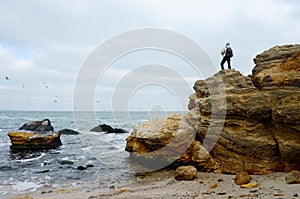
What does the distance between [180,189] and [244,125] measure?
14.4 ft

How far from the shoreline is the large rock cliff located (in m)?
0.86

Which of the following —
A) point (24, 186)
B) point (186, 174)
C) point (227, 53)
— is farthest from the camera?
point (227, 53)

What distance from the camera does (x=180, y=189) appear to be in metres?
10.6

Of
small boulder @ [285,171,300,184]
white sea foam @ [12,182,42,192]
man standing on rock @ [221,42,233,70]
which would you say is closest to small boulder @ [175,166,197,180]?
small boulder @ [285,171,300,184]

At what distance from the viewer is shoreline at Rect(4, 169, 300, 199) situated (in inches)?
357

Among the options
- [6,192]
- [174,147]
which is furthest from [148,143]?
[6,192]

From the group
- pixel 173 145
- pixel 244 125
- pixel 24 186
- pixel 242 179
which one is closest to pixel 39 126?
pixel 24 186

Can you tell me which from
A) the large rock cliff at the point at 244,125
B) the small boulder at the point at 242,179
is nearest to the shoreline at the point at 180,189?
the small boulder at the point at 242,179

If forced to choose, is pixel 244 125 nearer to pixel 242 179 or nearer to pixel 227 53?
pixel 242 179

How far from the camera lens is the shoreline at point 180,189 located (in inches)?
357

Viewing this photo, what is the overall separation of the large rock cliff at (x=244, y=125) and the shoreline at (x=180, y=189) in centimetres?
86

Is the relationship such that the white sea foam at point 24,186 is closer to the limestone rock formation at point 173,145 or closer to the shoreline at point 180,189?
the shoreline at point 180,189

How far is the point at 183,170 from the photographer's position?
40.0 ft

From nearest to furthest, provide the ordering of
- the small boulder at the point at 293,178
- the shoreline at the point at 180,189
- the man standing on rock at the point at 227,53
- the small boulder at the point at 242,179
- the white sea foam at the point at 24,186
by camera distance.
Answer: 1. the shoreline at the point at 180,189
2. the small boulder at the point at 293,178
3. the small boulder at the point at 242,179
4. the white sea foam at the point at 24,186
5. the man standing on rock at the point at 227,53
